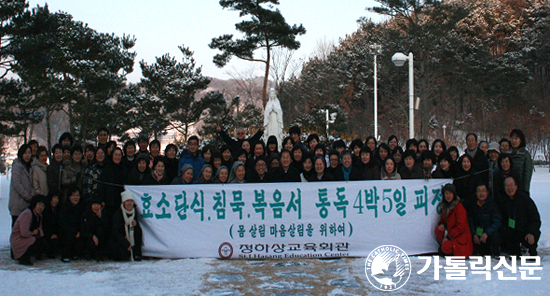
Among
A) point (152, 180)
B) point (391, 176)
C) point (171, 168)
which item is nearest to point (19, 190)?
point (152, 180)

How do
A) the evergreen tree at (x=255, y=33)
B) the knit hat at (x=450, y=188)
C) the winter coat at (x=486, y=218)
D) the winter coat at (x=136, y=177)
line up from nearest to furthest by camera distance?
the winter coat at (x=486, y=218)
the knit hat at (x=450, y=188)
the winter coat at (x=136, y=177)
the evergreen tree at (x=255, y=33)

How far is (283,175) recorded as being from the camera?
657cm

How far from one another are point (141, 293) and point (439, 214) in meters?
3.97

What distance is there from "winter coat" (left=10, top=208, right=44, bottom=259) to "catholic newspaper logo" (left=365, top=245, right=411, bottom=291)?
167 inches

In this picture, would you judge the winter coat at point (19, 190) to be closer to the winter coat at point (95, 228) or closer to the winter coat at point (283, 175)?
the winter coat at point (95, 228)

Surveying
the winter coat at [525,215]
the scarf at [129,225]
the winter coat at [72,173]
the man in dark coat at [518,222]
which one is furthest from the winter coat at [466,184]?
the winter coat at [72,173]

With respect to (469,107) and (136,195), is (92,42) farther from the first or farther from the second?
(469,107)

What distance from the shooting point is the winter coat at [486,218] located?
5.85 meters

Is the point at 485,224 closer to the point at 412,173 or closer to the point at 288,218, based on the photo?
the point at 412,173

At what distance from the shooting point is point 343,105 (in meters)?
47.1

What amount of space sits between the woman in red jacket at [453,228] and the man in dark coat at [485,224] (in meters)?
0.18

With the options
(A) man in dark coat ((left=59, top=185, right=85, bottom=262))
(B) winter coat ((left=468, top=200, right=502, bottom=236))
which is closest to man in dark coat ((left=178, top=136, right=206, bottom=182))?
(A) man in dark coat ((left=59, top=185, right=85, bottom=262))

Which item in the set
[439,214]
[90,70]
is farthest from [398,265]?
[90,70]

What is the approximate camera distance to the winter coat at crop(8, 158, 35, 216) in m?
6.39
